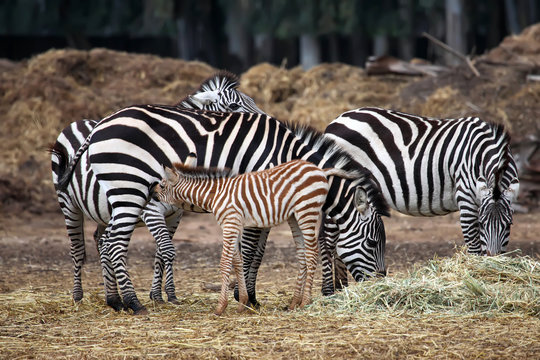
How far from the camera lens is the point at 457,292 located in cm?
640

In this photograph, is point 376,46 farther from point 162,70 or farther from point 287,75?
point 162,70

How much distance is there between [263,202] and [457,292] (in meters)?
1.85

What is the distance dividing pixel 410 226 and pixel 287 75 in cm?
667

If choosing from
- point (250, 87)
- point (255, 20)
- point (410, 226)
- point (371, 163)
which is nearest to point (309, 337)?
point (371, 163)

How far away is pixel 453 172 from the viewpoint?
8133mm

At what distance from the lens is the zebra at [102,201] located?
7.49m

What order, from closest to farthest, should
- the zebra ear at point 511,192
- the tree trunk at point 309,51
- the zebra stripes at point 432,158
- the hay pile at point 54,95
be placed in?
the zebra ear at point 511,192 < the zebra stripes at point 432,158 < the hay pile at point 54,95 < the tree trunk at point 309,51

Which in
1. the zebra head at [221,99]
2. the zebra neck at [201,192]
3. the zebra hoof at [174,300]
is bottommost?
the zebra hoof at [174,300]

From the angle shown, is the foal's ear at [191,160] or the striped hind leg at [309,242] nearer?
the striped hind leg at [309,242]

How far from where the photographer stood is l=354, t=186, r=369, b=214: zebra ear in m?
6.95

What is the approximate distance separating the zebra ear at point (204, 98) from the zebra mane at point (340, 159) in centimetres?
159

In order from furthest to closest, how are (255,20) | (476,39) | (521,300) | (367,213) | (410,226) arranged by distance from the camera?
(476,39), (255,20), (410,226), (367,213), (521,300)

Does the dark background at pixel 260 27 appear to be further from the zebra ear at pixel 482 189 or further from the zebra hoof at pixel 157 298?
the zebra hoof at pixel 157 298

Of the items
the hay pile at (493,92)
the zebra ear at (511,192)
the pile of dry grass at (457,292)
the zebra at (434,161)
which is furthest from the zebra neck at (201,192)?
the hay pile at (493,92)
